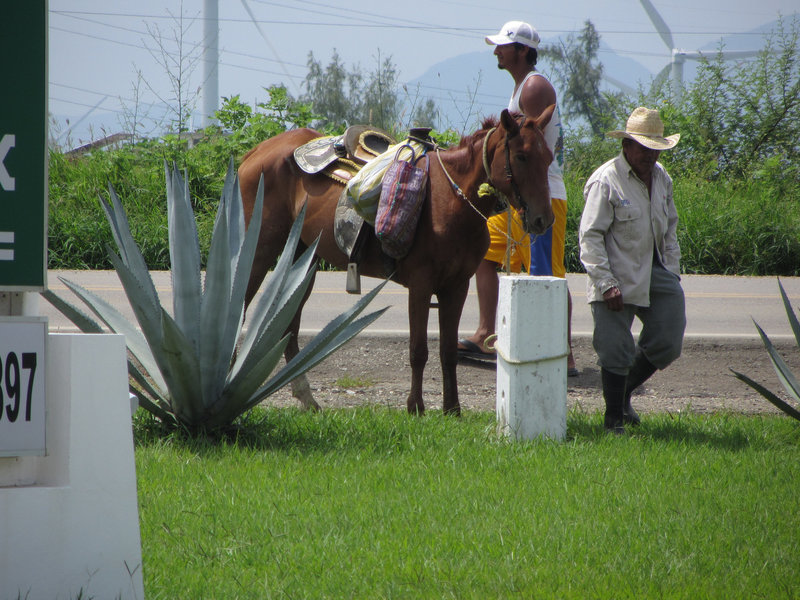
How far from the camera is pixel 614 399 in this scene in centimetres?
570

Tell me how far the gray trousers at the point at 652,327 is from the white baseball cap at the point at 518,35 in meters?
2.07

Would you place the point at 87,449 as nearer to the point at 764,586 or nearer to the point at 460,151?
the point at 764,586

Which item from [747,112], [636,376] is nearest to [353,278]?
[636,376]

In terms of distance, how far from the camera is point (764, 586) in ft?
10.8

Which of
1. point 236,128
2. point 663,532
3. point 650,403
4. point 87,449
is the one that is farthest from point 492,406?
point 236,128

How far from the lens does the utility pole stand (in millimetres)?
25438

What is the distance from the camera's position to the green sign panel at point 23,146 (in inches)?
99.0

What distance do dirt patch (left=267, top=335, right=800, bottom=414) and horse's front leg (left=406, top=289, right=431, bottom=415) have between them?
639 mm

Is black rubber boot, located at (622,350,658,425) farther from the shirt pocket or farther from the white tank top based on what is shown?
the white tank top

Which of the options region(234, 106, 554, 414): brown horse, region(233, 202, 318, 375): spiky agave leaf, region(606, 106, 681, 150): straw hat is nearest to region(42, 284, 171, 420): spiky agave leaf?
region(233, 202, 318, 375): spiky agave leaf

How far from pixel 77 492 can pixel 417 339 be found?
3.56 metres

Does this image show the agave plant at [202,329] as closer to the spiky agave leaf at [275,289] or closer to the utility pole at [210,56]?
the spiky agave leaf at [275,289]

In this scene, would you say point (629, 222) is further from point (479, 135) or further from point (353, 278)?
point (353, 278)

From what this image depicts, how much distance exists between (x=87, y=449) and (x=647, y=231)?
3841mm
